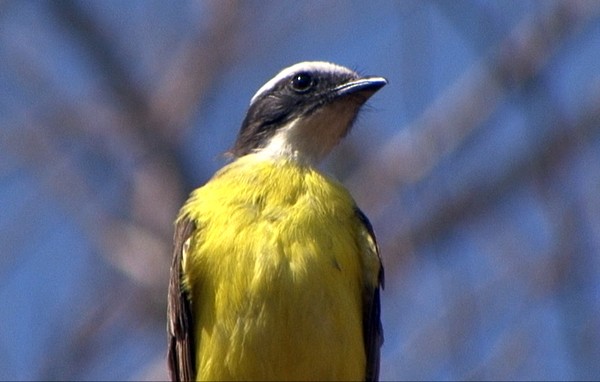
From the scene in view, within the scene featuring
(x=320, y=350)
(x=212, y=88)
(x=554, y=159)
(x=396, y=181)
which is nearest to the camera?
(x=320, y=350)

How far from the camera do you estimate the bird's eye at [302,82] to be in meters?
7.86

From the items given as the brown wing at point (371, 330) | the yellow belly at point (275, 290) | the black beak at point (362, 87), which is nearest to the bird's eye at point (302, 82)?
the black beak at point (362, 87)

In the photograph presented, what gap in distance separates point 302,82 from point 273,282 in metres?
1.65

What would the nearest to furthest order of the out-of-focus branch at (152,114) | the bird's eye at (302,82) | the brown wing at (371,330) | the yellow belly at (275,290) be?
the yellow belly at (275,290) < the brown wing at (371,330) < the bird's eye at (302,82) < the out-of-focus branch at (152,114)

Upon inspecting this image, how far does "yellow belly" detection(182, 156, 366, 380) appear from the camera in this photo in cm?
653

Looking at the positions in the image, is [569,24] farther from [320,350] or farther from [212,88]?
[320,350]

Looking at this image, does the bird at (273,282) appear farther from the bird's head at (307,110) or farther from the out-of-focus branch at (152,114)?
the out-of-focus branch at (152,114)

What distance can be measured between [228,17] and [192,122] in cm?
77

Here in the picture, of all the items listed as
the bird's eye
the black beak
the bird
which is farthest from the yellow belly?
the bird's eye

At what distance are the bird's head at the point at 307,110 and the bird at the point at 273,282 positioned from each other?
1.08 feet

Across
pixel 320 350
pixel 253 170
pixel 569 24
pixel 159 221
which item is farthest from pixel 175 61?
pixel 320 350

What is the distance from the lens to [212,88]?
10.7 m

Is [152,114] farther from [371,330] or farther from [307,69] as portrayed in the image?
[371,330]

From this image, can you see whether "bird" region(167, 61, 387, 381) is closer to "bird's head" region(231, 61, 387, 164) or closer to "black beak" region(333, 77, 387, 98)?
"bird's head" region(231, 61, 387, 164)
